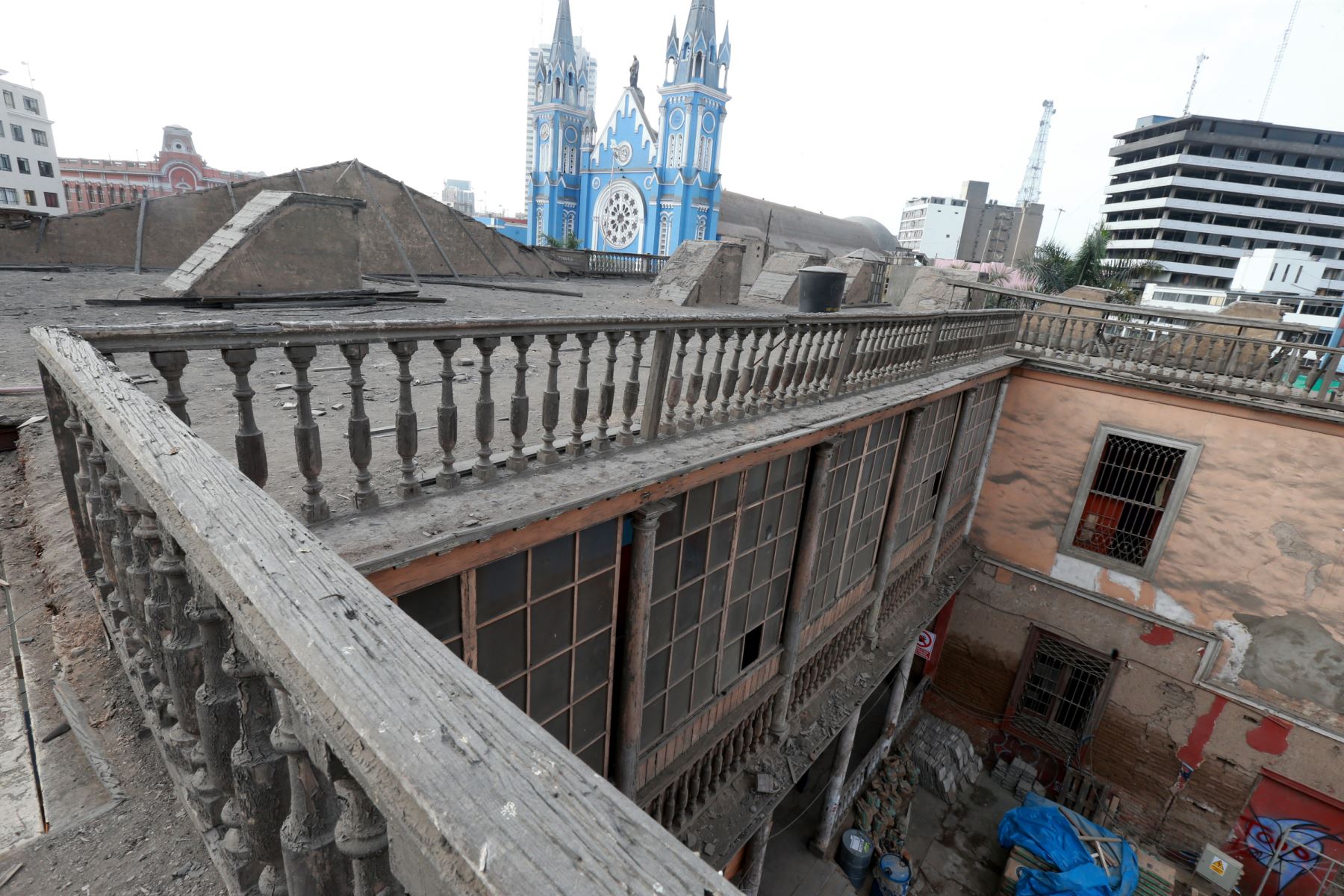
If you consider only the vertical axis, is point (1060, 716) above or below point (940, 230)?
below

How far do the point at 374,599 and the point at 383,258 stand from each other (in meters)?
12.6

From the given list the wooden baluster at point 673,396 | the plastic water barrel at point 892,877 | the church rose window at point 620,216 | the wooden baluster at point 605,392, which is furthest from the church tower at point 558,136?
the wooden baluster at point 605,392

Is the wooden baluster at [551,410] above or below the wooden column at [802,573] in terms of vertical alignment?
above

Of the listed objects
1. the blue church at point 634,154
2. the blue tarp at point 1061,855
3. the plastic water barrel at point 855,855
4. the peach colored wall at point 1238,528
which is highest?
the blue church at point 634,154

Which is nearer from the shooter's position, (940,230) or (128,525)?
(128,525)

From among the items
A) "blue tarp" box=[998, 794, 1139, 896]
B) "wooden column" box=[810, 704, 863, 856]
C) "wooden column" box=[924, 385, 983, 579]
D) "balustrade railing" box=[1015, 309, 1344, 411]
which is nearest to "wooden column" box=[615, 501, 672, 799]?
"wooden column" box=[810, 704, 863, 856]

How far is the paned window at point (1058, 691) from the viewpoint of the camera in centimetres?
1147

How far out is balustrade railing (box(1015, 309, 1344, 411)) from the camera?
9133mm

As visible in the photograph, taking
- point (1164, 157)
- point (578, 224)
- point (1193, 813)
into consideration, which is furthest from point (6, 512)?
point (1164, 157)

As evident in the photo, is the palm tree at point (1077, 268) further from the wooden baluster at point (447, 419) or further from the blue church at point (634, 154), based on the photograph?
the wooden baluster at point (447, 419)

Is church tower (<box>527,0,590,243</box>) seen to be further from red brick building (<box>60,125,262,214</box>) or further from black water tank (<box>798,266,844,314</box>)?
black water tank (<box>798,266,844,314</box>)

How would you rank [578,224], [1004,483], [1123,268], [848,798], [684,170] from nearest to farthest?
[848,798]
[1004,483]
[1123,268]
[684,170]
[578,224]

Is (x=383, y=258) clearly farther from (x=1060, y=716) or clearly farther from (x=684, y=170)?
(x=684, y=170)

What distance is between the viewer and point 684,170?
4469 cm
